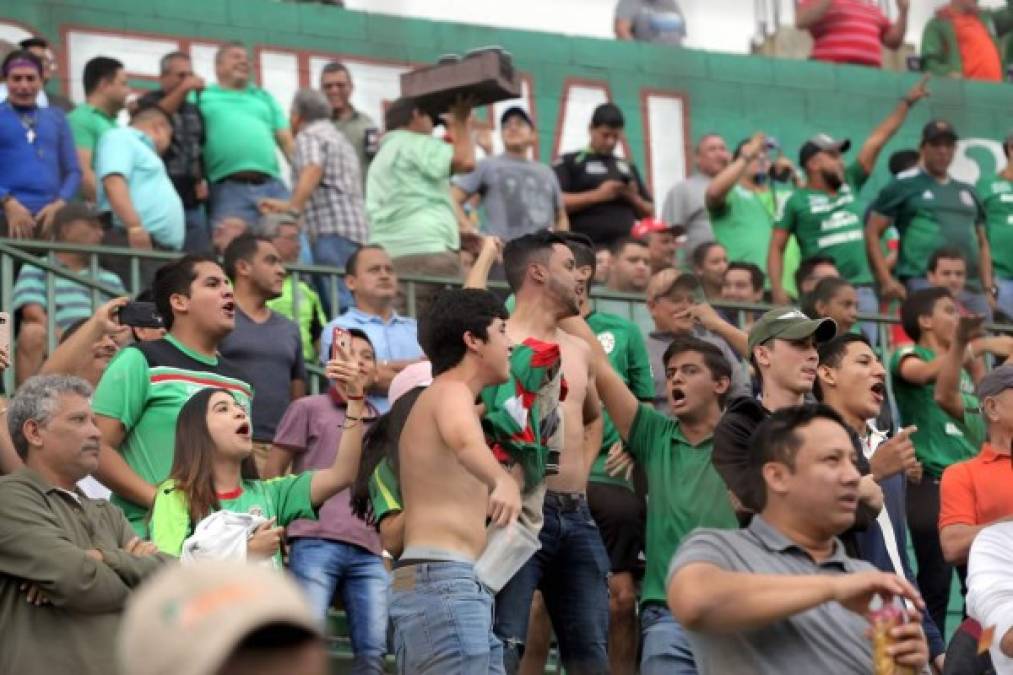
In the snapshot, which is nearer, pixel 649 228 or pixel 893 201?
pixel 649 228

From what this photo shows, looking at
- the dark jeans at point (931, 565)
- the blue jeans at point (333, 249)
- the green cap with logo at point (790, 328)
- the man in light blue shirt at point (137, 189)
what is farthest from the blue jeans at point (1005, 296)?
the green cap with logo at point (790, 328)

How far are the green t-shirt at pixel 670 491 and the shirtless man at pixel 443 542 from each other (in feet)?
3.49

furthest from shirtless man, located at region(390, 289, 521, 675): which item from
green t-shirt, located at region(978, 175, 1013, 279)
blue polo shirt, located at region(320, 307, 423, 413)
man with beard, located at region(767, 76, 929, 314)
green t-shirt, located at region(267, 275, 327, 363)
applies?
green t-shirt, located at region(978, 175, 1013, 279)

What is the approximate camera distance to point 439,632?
691cm

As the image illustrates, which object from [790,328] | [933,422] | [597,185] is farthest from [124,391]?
[597,185]

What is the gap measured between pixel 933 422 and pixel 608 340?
2293 millimetres

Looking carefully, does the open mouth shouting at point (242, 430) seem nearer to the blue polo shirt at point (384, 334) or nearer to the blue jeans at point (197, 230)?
the blue polo shirt at point (384, 334)

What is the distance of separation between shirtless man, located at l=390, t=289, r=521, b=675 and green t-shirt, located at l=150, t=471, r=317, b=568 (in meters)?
0.69

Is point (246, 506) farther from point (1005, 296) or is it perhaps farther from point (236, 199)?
point (1005, 296)

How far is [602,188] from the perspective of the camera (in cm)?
1389

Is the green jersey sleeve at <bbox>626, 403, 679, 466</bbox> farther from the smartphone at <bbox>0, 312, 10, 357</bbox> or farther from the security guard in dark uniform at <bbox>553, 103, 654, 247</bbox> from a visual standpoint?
the security guard in dark uniform at <bbox>553, 103, 654, 247</bbox>

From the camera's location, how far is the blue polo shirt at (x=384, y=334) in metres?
10.4

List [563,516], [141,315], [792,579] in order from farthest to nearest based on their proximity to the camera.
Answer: [141,315], [563,516], [792,579]

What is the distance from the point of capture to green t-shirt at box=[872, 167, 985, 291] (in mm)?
14375
